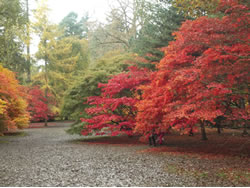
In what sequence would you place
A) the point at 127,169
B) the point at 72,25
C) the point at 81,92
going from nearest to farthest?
the point at 127,169 < the point at 81,92 < the point at 72,25

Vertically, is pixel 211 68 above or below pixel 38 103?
above

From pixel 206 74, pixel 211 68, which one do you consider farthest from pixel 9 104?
pixel 211 68

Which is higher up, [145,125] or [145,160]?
[145,125]

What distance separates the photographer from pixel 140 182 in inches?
225

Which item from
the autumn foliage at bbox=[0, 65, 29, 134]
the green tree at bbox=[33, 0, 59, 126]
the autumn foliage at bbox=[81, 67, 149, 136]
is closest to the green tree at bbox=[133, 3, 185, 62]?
the autumn foliage at bbox=[81, 67, 149, 136]

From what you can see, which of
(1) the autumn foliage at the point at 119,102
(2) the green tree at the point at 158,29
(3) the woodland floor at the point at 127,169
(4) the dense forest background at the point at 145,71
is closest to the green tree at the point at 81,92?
(4) the dense forest background at the point at 145,71

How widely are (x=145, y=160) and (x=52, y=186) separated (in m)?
3.50

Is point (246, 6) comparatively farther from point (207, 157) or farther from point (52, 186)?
point (52, 186)

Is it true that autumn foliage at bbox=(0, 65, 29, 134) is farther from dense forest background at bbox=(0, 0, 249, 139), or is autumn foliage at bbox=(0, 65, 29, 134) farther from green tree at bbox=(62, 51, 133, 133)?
green tree at bbox=(62, 51, 133, 133)

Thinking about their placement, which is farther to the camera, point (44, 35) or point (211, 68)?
point (44, 35)

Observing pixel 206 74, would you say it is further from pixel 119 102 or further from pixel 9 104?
pixel 9 104

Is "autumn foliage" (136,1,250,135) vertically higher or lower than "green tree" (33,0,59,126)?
lower

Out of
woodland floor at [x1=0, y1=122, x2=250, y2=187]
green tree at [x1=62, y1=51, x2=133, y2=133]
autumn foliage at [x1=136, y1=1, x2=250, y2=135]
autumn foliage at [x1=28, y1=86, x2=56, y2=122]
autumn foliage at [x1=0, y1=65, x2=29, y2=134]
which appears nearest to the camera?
woodland floor at [x1=0, y1=122, x2=250, y2=187]

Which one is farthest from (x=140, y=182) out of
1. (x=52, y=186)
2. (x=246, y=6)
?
(x=246, y=6)
